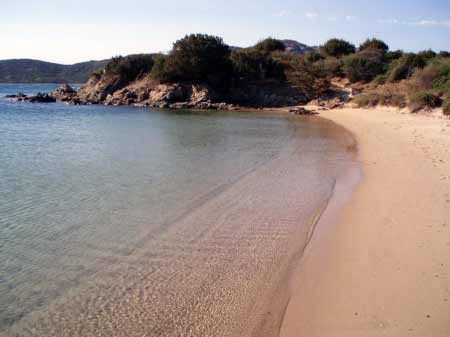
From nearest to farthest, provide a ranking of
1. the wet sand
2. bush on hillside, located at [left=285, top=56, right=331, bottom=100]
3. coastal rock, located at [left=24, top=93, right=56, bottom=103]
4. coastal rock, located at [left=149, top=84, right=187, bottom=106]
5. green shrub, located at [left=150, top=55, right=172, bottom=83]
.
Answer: the wet sand, bush on hillside, located at [left=285, top=56, right=331, bottom=100], coastal rock, located at [left=149, top=84, right=187, bottom=106], green shrub, located at [left=150, top=55, right=172, bottom=83], coastal rock, located at [left=24, top=93, right=56, bottom=103]

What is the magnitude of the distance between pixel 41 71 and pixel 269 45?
382 ft

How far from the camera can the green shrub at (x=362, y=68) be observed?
43219mm

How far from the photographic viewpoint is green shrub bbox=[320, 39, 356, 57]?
186ft

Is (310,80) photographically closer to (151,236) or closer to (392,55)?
(392,55)

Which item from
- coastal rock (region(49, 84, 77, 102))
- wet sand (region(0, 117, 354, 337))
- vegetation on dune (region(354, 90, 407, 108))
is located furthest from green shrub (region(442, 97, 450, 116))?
coastal rock (region(49, 84, 77, 102))

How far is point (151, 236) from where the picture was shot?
6984 millimetres

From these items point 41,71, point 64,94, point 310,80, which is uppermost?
point 41,71

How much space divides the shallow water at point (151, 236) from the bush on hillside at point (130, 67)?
116 ft

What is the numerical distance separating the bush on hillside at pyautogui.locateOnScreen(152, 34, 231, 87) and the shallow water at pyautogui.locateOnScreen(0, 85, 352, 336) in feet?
99.5

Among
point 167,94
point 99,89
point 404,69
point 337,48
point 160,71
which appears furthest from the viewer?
point 337,48

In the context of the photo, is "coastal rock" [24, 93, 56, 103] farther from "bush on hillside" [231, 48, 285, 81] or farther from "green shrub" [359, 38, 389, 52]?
"green shrub" [359, 38, 389, 52]

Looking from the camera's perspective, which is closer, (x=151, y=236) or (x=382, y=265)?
(x=382, y=265)

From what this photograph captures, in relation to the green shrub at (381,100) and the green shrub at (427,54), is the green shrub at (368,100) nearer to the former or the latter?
the green shrub at (381,100)

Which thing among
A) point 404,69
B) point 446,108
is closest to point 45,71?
point 404,69
